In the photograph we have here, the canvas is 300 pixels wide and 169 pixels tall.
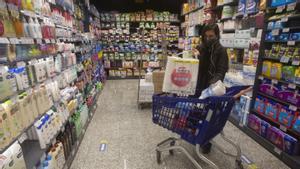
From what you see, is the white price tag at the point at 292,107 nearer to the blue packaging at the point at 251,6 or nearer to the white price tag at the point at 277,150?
the white price tag at the point at 277,150

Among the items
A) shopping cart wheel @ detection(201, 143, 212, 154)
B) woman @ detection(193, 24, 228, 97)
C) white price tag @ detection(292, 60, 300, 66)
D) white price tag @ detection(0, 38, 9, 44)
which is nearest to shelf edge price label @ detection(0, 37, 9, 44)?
white price tag @ detection(0, 38, 9, 44)

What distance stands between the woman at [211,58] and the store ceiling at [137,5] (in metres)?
5.85

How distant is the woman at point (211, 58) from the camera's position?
221 centimetres

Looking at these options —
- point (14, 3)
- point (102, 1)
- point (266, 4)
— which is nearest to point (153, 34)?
point (102, 1)

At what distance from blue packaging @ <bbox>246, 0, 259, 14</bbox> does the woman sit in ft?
4.14

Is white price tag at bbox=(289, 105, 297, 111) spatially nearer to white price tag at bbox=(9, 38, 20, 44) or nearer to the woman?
the woman

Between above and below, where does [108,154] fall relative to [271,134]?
below

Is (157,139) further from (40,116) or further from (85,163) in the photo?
(40,116)

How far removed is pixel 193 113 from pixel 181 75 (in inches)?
14.3

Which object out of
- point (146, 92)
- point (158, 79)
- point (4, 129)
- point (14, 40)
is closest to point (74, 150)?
point (4, 129)

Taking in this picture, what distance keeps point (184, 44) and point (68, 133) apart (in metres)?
4.90

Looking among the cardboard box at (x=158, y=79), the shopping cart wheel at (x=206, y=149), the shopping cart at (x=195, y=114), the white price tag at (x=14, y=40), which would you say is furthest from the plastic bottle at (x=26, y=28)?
the cardboard box at (x=158, y=79)

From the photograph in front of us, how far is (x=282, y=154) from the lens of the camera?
7.99 feet

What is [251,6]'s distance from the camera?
306 centimetres
